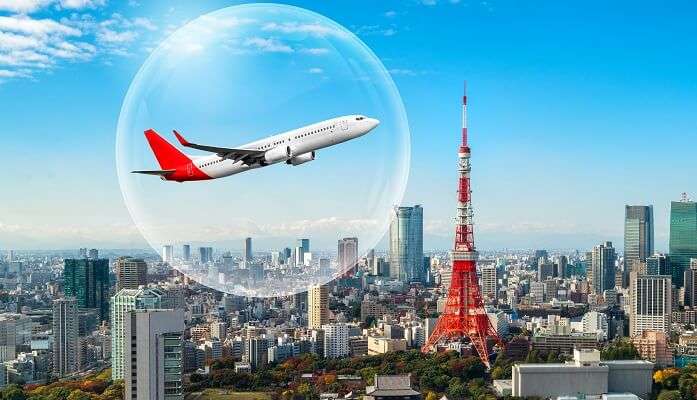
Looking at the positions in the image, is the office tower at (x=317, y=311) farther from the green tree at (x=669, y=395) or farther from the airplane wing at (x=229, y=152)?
the airplane wing at (x=229, y=152)

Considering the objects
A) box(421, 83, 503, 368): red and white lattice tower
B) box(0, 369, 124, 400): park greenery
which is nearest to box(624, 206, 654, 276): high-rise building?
box(421, 83, 503, 368): red and white lattice tower

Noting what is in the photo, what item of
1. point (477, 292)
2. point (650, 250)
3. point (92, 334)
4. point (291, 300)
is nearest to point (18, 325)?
point (92, 334)

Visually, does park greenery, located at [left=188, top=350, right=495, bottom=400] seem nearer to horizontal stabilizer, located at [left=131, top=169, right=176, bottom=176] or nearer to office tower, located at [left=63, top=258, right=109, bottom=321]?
office tower, located at [left=63, top=258, right=109, bottom=321]

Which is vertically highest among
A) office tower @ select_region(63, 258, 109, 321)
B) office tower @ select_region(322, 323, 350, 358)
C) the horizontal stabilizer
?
the horizontal stabilizer

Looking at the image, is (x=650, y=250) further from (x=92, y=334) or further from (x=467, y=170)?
(x=92, y=334)

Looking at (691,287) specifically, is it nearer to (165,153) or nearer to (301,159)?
(301,159)

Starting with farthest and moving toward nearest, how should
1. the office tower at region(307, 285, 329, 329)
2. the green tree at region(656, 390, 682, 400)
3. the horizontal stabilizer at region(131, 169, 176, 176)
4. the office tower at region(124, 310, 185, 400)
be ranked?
the office tower at region(307, 285, 329, 329), the green tree at region(656, 390, 682, 400), the office tower at region(124, 310, 185, 400), the horizontal stabilizer at region(131, 169, 176, 176)
